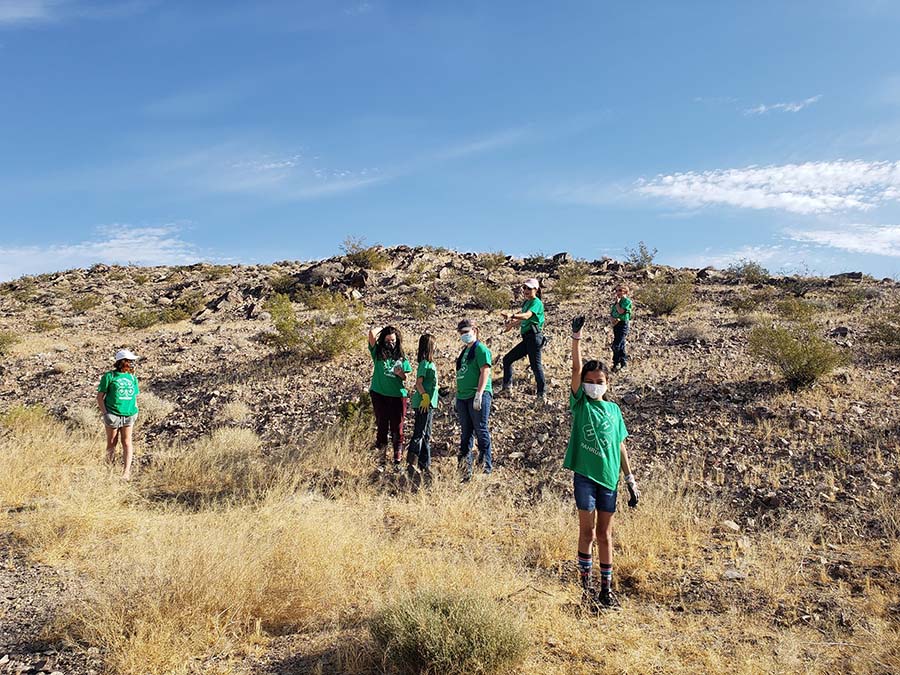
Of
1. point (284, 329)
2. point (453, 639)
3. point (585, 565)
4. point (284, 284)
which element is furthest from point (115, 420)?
point (284, 284)

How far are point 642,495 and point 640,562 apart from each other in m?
1.35

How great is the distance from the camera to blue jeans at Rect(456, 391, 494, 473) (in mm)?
6609

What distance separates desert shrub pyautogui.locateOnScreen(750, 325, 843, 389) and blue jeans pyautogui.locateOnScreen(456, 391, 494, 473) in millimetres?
4699

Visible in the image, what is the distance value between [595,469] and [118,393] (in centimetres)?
600

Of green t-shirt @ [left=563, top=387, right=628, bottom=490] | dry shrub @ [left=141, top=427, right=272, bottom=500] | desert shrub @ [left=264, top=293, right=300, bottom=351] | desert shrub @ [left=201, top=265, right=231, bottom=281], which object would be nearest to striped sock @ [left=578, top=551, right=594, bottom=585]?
green t-shirt @ [left=563, top=387, right=628, bottom=490]

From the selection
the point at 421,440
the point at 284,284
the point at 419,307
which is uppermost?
the point at 284,284

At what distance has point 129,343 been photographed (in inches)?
592

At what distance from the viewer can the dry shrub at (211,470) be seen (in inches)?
271

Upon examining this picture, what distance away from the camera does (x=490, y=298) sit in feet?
61.3

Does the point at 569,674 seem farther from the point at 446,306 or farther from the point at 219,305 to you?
the point at 219,305

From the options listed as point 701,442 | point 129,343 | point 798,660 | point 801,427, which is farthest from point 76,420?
point 801,427

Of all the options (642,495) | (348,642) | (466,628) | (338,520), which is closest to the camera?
(466,628)

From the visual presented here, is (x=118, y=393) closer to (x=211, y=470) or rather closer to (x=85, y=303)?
(x=211, y=470)

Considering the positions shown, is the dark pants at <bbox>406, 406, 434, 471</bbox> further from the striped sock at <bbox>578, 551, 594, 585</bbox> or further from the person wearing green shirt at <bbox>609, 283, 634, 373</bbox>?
the person wearing green shirt at <bbox>609, 283, 634, 373</bbox>
